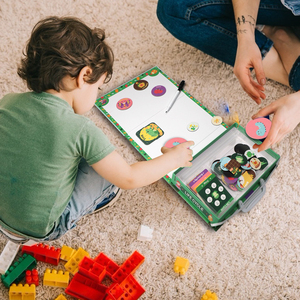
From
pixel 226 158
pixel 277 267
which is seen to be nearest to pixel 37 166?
pixel 226 158

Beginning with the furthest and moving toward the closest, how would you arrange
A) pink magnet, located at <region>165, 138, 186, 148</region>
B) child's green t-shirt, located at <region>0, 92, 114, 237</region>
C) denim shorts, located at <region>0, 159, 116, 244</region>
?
pink magnet, located at <region>165, 138, 186, 148</region> < denim shorts, located at <region>0, 159, 116, 244</region> < child's green t-shirt, located at <region>0, 92, 114, 237</region>

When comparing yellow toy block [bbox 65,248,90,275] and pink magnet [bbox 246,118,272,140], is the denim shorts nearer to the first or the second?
yellow toy block [bbox 65,248,90,275]

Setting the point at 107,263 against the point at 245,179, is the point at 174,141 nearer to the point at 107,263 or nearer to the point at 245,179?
the point at 245,179

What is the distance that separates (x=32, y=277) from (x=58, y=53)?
617 millimetres

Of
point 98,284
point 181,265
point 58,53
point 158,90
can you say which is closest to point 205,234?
point 181,265

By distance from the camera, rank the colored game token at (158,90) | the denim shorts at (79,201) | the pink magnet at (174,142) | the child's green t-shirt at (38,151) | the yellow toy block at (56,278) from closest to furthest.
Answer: the child's green t-shirt at (38,151) < the denim shorts at (79,201) < the yellow toy block at (56,278) < the pink magnet at (174,142) < the colored game token at (158,90)

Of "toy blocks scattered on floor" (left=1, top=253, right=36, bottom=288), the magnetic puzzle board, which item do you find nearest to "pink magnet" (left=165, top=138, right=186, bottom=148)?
the magnetic puzzle board

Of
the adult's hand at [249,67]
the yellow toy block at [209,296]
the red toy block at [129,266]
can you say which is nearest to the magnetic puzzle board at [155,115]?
the adult's hand at [249,67]

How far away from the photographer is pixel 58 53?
0.65 m

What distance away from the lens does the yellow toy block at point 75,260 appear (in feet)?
2.89

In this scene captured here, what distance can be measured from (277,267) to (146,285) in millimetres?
392

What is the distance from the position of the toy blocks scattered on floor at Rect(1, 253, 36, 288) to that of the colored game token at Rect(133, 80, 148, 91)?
691mm

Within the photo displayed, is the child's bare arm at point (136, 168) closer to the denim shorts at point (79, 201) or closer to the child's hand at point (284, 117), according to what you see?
the denim shorts at point (79, 201)

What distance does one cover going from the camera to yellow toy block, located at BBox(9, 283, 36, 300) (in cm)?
84
